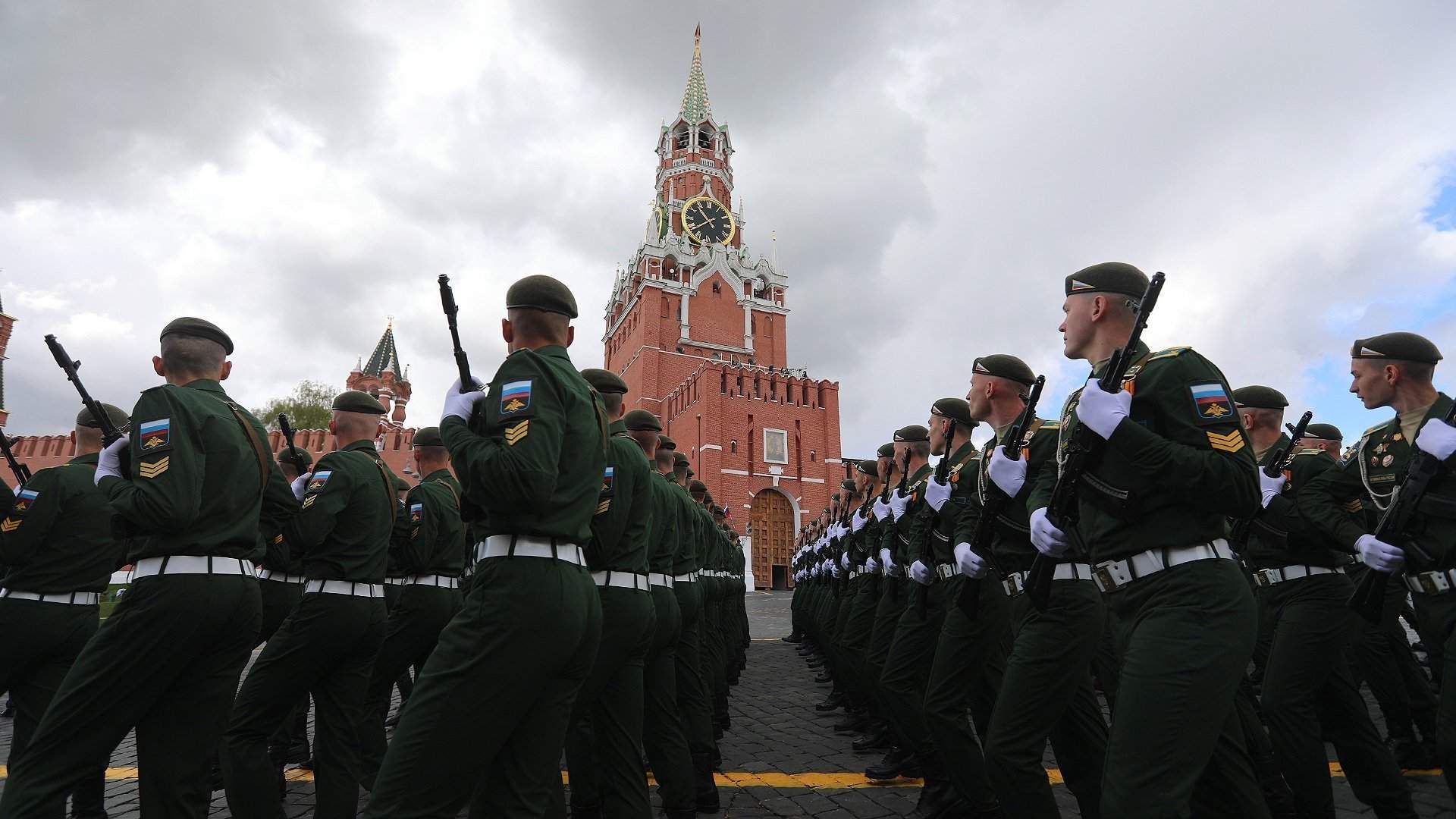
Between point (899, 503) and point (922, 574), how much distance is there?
1171mm

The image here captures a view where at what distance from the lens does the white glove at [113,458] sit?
10.7 feet

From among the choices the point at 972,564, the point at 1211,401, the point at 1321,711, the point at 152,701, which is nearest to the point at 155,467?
the point at 152,701

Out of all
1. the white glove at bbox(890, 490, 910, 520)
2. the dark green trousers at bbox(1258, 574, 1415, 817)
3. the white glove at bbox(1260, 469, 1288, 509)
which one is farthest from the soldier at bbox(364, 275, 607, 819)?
the white glove at bbox(1260, 469, 1288, 509)

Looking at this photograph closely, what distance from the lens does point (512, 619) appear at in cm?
237

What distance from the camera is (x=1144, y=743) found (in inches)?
89.6

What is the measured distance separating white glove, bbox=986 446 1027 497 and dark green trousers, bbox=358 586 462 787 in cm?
347

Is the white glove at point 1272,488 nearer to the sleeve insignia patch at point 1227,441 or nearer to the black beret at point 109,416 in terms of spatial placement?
the sleeve insignia patch at point 1227,441

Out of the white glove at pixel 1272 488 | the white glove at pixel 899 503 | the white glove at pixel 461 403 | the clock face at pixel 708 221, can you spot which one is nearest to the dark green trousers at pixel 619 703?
the white glove at pixel 461 403

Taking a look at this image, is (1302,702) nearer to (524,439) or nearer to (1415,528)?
(1415,528)

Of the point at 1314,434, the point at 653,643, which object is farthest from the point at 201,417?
the point at 1314,434

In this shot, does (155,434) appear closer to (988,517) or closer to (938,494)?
(988,517)

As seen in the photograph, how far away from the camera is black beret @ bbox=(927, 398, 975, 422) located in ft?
17.9

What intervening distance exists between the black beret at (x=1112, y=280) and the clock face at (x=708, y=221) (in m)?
56.3

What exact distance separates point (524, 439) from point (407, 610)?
3345 mm
